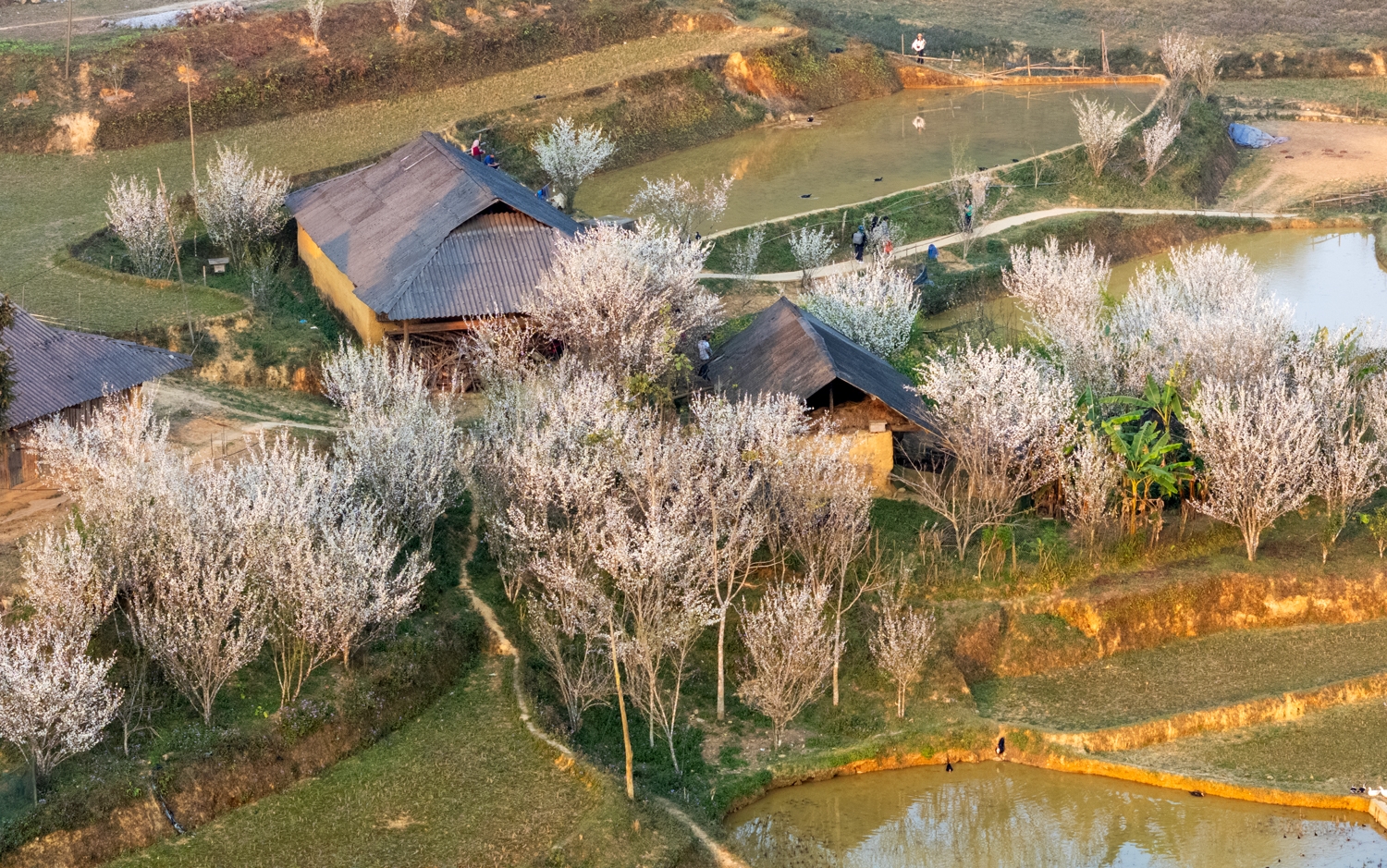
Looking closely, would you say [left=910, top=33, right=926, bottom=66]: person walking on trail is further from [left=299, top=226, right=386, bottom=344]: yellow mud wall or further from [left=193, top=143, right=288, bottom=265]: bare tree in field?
[left=193, top=143, right=288, bottom=265]: bare tree in field

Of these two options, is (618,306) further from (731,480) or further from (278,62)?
(278,62)

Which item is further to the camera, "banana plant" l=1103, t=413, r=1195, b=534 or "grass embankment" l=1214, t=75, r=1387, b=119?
"grass embankment" l=1214, t=75, r=1387, b=119

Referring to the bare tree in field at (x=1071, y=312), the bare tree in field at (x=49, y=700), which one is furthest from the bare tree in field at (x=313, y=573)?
the bare tree in field at (x=1071, y=312)

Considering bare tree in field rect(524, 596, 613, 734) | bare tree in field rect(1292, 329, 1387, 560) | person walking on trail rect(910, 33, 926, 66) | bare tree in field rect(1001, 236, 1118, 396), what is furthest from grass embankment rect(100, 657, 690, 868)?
person walking on trail rect(910, 33, 926, 66)

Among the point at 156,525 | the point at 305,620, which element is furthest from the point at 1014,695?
the point at 156,525

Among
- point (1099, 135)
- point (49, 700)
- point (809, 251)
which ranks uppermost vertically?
point (1099, 135)

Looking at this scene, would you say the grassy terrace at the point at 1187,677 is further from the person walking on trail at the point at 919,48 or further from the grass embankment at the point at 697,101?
the person walking on trail at the point at 919,48

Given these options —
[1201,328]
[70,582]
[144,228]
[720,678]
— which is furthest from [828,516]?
[144,228]
